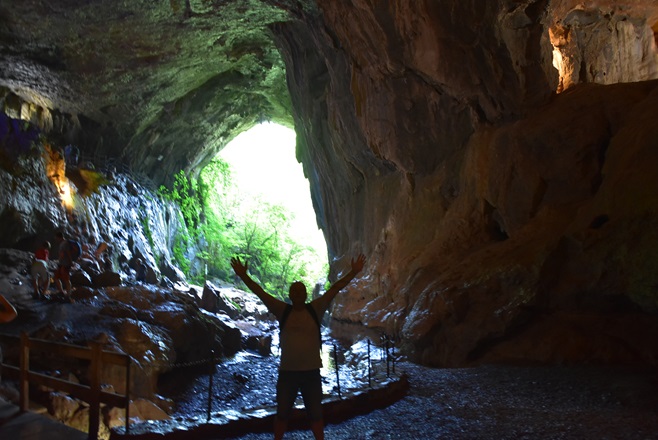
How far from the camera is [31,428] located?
599 centimetres

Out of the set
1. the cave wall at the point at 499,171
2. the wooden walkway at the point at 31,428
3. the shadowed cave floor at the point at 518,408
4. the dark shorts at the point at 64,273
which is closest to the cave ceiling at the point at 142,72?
the cave wall at the point at 499,171

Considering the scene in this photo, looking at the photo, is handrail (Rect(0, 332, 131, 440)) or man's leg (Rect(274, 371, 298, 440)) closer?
man's leg (Rect(274, 371, 298, 440))

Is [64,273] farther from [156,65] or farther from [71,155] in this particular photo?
[71,155]

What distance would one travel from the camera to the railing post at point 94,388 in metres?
5.82

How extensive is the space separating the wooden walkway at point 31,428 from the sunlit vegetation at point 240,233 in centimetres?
→ 2857

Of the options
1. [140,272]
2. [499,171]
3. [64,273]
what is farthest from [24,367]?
[140,272]

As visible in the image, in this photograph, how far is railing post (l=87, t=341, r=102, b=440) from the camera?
19.1 ft

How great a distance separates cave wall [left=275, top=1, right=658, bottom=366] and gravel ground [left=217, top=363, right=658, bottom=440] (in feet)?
2.93

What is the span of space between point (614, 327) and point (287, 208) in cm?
3802

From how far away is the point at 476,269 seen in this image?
37.8 ft

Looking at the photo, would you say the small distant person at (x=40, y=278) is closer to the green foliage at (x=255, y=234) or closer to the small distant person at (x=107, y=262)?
the small distant person at (x=107, y=262)

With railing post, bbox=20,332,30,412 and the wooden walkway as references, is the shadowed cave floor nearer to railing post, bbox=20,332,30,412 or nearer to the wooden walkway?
the wooden walkway

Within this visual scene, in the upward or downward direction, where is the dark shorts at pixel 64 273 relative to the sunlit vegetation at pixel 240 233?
downward

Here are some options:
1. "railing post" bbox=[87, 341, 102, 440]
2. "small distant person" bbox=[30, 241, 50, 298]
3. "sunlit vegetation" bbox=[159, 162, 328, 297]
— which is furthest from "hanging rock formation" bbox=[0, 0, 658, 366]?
"sunlit vegetation" bbox=[159, 162, 328, 297]
